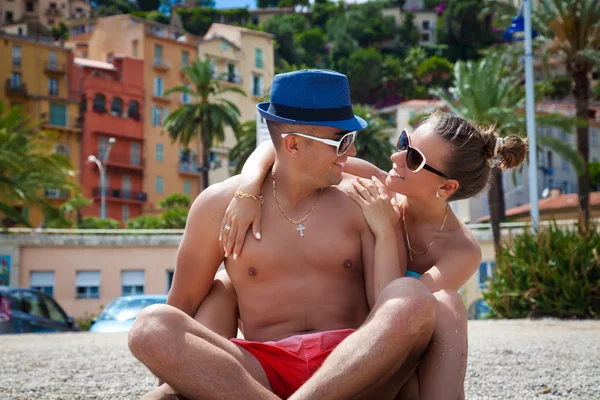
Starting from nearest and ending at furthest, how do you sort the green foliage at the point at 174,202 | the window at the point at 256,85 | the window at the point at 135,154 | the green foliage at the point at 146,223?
the green foliage at the point at 146,223 → the green foliage at the point at 174,202 → the window at the point at 135,154 → the window at the point at 256,85

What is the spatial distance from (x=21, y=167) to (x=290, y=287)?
28734 millimetres

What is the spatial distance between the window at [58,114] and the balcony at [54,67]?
Result: 9.37ft

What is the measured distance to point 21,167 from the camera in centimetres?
3070

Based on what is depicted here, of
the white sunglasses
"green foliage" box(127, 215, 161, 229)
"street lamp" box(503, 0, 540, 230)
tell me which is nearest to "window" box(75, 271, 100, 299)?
"green foliage" box(127, 215, 161, 229)

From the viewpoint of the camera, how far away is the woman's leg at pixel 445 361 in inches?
136

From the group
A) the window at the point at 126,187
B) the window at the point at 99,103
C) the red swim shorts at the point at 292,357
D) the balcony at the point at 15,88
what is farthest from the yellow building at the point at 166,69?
the red swim shorts at the point at 292,357

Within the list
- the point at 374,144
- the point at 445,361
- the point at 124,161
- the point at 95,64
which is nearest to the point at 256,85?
the point at 95,64

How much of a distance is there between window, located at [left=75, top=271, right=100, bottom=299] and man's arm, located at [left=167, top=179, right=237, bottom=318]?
1628 inches

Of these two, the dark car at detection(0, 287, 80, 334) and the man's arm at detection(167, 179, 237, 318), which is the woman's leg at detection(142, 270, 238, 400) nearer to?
the man's arm at detection(167, 179, 237, 318)

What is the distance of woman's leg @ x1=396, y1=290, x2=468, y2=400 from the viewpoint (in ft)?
11.3

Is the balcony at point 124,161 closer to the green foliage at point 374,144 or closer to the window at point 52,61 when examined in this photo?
the window at point 52,61

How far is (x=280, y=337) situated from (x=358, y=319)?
36 cm

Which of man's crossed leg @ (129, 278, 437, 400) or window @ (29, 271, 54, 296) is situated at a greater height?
man's crossed leg @ (129, 278, 437, 400)

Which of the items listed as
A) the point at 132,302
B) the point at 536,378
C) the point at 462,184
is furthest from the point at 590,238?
the point at 462,184
